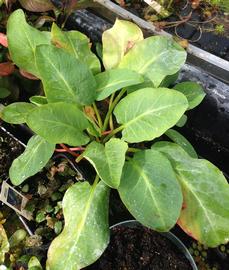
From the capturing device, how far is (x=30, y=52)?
1107 millimetres

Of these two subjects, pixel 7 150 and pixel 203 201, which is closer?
pixel 203 201

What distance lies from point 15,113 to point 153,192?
0.46 m

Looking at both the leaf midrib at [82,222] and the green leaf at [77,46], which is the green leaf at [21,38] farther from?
the leaf midrib at [82,222]

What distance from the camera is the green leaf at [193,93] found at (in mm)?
1111

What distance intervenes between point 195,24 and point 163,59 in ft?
2.33

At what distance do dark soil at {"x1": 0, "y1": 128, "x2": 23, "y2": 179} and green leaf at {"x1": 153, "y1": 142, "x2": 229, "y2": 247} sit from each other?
2.01 ft

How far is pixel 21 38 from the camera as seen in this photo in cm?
109

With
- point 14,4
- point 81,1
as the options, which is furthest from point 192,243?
point 14,4

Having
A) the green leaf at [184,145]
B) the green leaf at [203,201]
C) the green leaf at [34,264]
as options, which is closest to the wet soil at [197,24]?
the green leaf at [184,145]

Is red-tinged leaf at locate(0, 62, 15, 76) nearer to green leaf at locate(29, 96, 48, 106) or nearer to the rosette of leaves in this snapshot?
the rosette of leaves

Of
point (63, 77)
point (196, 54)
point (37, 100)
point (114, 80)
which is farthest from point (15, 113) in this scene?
point (196, 54)

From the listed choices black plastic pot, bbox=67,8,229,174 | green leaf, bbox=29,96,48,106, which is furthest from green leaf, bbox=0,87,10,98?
black plastic pot, bbox=67,8,229,174

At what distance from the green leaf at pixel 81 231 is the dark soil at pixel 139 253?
199mm

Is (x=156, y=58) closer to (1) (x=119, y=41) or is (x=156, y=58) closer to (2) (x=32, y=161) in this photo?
(1) (x=119, y=41)
